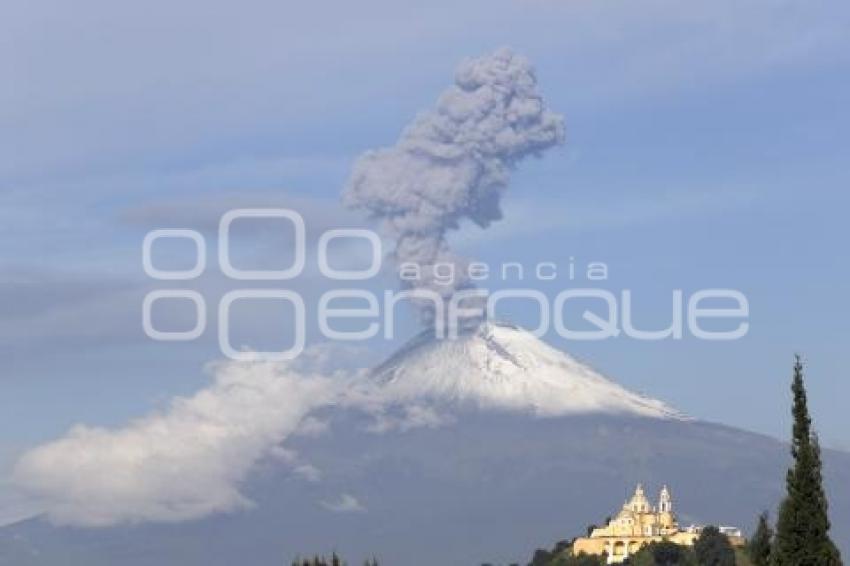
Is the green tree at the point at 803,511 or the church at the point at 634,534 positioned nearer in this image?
the green tree at the point at 803,511

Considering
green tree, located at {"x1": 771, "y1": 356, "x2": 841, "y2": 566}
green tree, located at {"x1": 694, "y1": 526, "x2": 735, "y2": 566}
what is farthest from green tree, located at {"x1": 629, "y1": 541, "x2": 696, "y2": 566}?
green tree, located at {"x1": 771, "y1": 356, "x2": 841, "y2": 566}

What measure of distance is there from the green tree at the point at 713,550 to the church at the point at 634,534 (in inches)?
87.3

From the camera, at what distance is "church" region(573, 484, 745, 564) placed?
145 metres

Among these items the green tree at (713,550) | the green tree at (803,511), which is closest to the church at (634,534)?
the green tree at (713,550)

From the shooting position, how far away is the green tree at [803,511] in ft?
182

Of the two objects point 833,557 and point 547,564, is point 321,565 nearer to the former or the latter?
point 833,557

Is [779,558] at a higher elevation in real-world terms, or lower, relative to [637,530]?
lower

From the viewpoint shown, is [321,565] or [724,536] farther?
[724,536]

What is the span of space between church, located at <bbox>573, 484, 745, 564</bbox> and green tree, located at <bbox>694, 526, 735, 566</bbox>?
7.27 feet

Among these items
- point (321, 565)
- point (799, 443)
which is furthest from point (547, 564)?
point (799, 443)

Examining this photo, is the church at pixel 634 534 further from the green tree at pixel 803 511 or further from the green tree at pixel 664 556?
the green tree at pixel 803 511

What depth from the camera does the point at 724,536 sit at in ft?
458

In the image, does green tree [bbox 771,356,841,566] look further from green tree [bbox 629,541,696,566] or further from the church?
the church

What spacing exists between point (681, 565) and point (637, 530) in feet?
46.9
